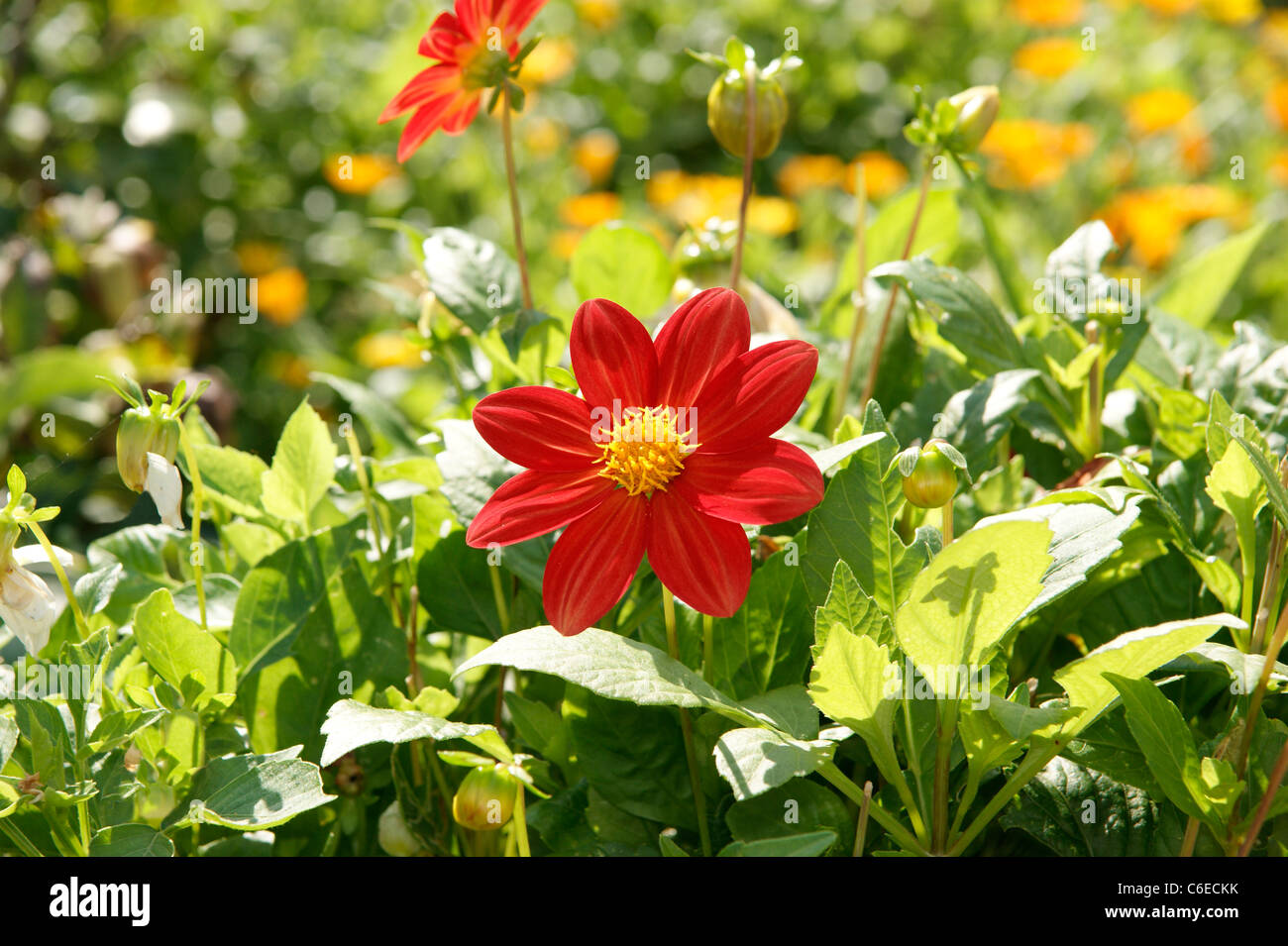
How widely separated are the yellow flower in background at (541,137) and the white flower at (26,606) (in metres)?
2.02

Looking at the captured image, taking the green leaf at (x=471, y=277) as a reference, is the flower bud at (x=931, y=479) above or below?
below

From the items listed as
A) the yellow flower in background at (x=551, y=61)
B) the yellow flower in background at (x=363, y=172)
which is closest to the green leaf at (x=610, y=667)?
the yellow flower in background at (x=363, y=172)

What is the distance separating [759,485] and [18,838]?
415 mm

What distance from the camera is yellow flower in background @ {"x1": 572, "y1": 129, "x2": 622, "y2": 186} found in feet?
8.14

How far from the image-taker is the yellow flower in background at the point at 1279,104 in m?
2.45

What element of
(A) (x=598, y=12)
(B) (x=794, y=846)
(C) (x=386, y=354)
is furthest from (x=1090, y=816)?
(A) (x=598, y=12)

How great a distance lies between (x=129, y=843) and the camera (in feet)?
1.90

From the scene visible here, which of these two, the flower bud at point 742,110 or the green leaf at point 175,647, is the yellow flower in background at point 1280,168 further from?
the green leaf at point 175,647

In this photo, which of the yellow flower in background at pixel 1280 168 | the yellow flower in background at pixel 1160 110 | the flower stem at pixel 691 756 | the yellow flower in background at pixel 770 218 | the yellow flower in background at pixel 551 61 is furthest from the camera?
the yellow flower in background at pixel 551 61

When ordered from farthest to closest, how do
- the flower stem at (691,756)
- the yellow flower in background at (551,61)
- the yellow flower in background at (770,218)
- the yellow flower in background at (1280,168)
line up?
1. the yellow flower in background at (551,61)
2. the yellow flower in background at (1280,168)
3. the yellow flower in background at (770,218)
4. the flower stem at (691,756)

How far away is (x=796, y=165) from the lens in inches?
104

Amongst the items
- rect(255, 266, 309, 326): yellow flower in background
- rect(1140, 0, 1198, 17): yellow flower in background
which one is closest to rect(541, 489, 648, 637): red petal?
rect(255, 266, 309, 326): yellow flower in background

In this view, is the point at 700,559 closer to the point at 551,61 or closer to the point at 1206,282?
the point at 1206,282

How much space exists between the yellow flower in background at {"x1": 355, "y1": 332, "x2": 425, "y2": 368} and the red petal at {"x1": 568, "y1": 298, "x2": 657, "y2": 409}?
139 cm
